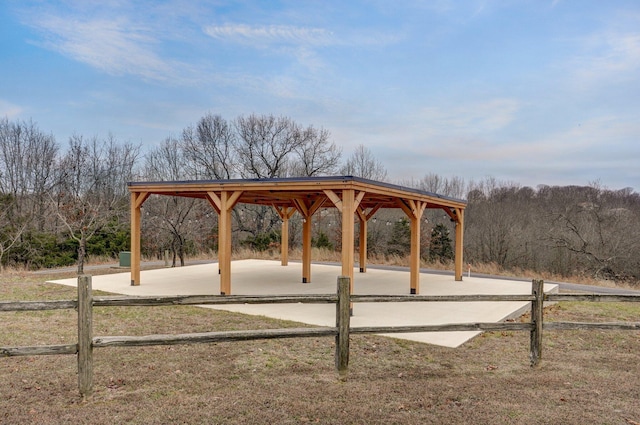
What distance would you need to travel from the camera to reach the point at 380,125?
28266mm

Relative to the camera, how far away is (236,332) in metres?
4.66

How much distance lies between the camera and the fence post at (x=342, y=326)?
4840 mm

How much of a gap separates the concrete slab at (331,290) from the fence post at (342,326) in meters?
2.11

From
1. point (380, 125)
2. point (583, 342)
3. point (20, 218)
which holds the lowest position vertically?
point (583, 342)

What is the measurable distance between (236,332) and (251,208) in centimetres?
2561

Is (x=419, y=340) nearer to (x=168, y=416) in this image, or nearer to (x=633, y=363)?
(x=633, y=363)

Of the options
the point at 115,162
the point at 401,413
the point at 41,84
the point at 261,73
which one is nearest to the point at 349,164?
the point at 261,73

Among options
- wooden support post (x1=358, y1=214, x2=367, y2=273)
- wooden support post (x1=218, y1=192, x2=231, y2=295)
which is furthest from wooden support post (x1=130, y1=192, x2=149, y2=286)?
wooden support post (x1=358, y1=214, x2=367, y2=273)

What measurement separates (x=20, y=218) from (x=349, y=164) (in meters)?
21.2

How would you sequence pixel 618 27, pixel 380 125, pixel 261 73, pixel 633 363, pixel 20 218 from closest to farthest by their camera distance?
pixel 633 363 → pixel 618 27 → pixel 261 73 → pixel 20 218 → pixel 380 125

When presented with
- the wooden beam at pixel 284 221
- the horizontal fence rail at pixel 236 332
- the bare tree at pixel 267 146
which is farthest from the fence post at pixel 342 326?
the bare tree at pixel 267 146

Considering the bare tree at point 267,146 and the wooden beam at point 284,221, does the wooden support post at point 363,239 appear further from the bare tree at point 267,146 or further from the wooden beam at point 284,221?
the bare tree at point 267,146

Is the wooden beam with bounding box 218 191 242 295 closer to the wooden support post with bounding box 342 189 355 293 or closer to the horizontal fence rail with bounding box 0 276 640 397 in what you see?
the wooden support post with bounding box 342 189 355 293

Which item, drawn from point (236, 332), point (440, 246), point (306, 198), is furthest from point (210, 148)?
point (236, 332)
